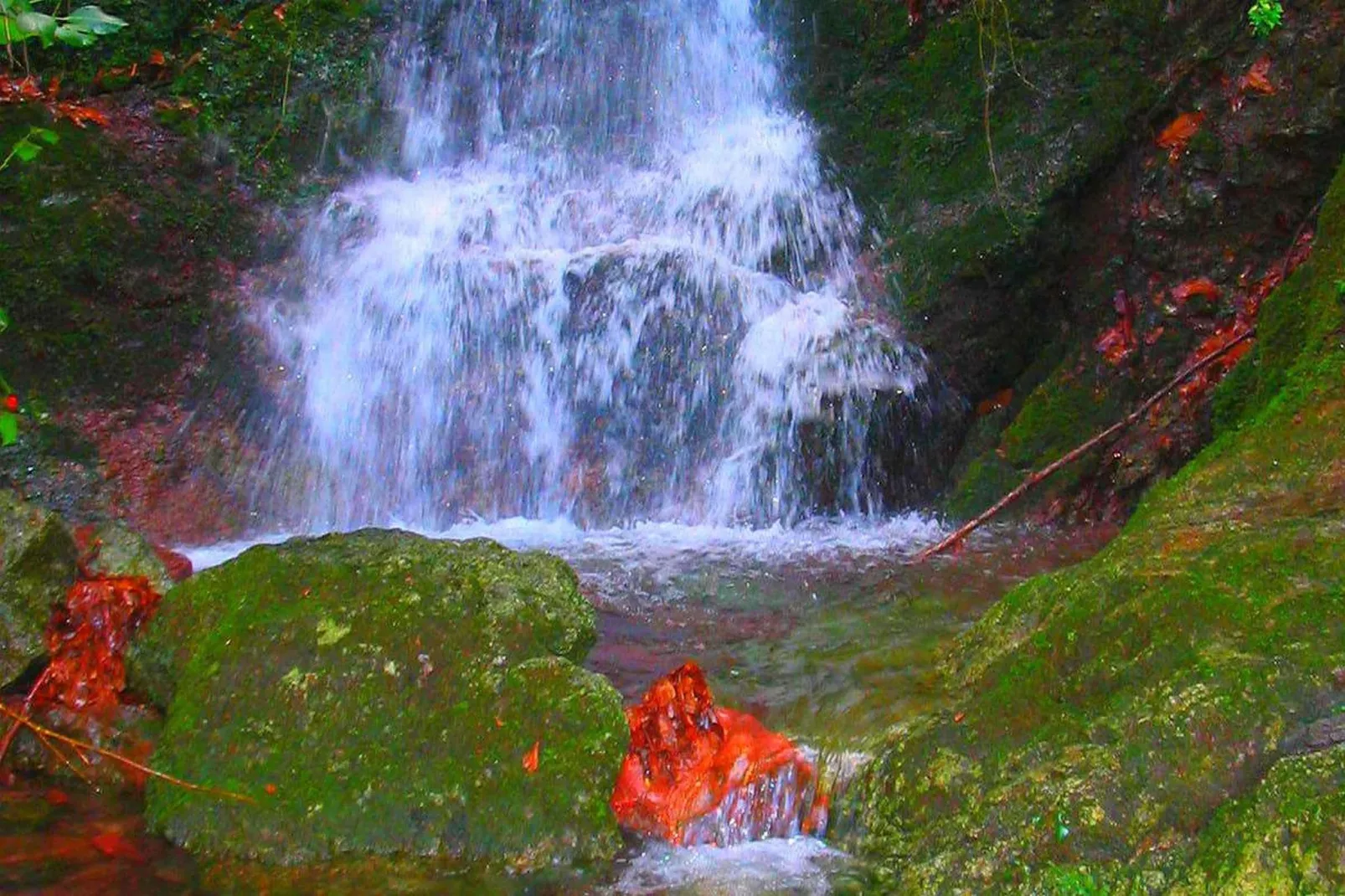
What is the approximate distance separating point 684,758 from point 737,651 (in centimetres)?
110

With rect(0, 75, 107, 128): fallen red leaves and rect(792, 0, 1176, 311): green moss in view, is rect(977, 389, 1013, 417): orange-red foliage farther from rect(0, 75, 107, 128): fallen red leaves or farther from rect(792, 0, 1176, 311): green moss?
rect(0, 75, 107, 128): fallen red leaves

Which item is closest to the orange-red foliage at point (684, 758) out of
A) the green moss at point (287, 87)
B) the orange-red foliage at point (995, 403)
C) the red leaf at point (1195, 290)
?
the orange-red foliage at point (995, 403)

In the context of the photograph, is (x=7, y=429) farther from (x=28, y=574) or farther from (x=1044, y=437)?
(x=1044, y=437)

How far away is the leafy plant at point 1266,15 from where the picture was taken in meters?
6.00

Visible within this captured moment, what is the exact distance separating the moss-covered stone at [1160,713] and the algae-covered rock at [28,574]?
307 cm

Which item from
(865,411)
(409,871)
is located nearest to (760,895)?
(409,871)

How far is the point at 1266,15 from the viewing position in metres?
6.08

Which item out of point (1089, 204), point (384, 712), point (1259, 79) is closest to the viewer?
point (384, 712)

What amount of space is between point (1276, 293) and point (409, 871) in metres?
4.13

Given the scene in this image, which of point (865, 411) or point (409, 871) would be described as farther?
point (865, 411)

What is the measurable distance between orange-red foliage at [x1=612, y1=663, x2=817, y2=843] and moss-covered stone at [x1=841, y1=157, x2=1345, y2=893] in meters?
0.36

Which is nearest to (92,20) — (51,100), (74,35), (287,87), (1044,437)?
(74,35)

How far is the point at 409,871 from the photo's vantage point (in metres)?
3.17

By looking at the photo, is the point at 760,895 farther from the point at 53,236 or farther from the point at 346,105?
the point at 346,105
